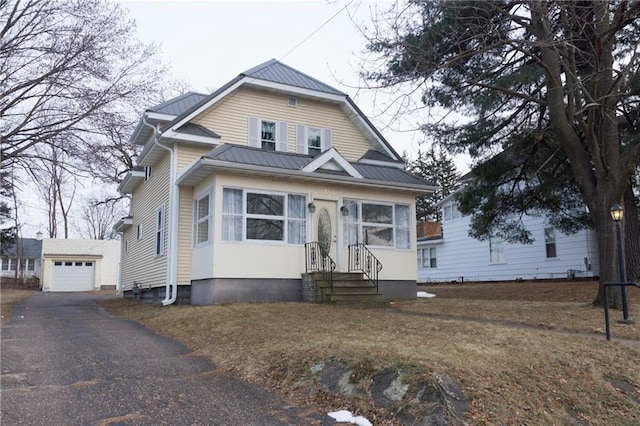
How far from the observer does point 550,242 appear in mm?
23016

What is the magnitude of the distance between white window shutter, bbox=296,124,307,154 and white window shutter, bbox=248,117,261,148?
1312mm

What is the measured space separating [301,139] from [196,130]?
342 cm

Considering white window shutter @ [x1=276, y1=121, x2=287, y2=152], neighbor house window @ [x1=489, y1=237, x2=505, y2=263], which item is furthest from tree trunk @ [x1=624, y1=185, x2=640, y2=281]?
white window shutter @ [x1=276, y1=121, x2=287, y2=152]

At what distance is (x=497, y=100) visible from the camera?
520 inches

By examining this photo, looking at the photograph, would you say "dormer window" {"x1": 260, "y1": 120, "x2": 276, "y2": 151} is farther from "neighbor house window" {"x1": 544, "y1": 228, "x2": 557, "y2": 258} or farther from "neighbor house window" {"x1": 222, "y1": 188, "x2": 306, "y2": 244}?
"neighbor house window" {"x1": 544, "y1": 228, "x2": 557, "y2": 258}

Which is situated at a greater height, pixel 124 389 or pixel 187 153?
pixel 187 153

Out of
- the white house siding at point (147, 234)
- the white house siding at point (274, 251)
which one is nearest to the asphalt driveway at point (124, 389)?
the white house siding at point (274, 251)

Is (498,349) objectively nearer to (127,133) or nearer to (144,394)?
(144,394)

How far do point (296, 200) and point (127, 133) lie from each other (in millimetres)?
7683

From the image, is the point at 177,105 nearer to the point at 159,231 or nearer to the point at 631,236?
the point at 159,231

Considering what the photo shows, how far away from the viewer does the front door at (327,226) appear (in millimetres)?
13867

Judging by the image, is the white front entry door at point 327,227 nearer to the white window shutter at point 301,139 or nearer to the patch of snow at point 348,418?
the white window shutter at point 301,139

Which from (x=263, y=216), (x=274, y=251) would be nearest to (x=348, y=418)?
(x=274, y=251)

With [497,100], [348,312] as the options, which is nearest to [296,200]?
[348,312]
